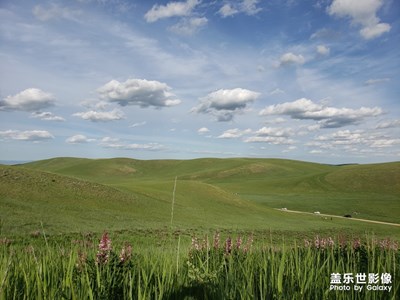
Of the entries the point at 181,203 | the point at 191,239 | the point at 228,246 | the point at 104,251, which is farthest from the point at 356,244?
the point at 181,203

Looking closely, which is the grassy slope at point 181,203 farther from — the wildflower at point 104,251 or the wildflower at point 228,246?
the wildflower at point 104,251

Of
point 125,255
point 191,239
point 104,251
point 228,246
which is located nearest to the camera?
point 104,251

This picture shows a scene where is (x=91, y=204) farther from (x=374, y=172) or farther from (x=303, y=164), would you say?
(x=303, y=164)

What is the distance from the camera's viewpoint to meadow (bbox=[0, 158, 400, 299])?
13.2 feet

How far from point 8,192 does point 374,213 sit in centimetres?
6432

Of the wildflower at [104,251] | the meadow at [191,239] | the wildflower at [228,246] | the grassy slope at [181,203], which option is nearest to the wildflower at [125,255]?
the meadow at [191,239]

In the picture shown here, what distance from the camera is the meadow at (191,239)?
13.2ft

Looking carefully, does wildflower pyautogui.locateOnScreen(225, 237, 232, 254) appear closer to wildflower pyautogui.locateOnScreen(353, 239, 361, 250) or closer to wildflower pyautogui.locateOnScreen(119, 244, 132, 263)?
wildflower pyautogui.locateOnScreen(119, 244, 132, 263)

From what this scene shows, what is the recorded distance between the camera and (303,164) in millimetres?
189750

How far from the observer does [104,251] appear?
475 centimetres

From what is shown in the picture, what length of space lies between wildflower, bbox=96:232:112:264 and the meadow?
1 centimetres

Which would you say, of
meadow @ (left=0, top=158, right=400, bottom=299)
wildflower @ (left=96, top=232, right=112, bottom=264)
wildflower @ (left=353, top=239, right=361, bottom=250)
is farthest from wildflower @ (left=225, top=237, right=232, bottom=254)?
wildflower @ (left=353, top=239, right=361, bottom=250)

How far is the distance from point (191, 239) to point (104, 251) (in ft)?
54.9

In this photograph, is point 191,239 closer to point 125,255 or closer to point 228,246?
point 228,246
